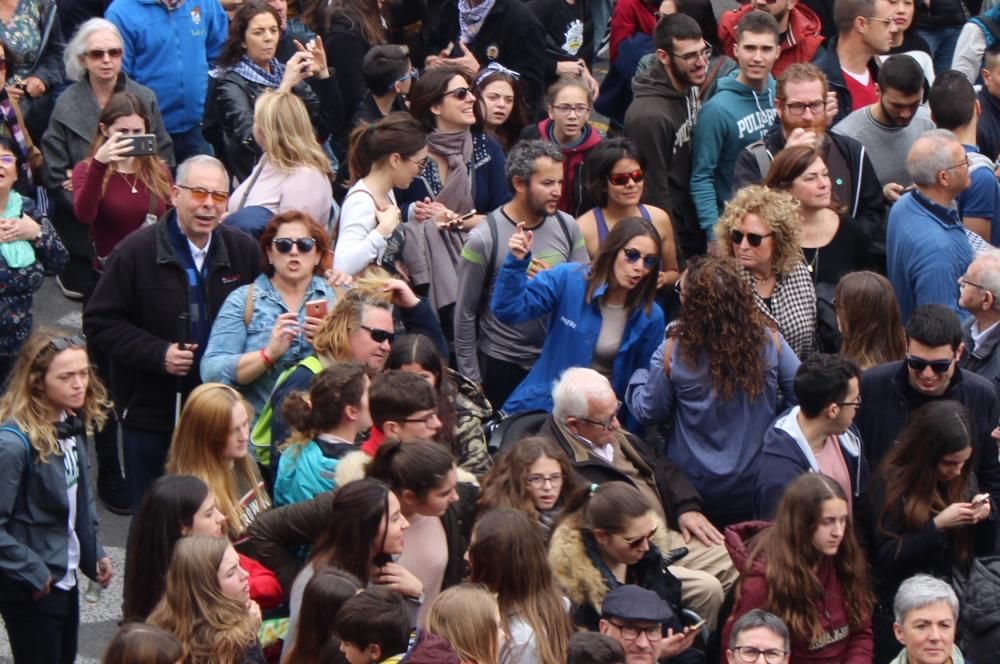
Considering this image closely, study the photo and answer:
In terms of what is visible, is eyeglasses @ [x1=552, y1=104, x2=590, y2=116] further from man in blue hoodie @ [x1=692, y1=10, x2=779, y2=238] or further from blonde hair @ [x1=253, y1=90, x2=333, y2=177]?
blonde hair @ [x1=253, y1=90, x2=333, y2=177]

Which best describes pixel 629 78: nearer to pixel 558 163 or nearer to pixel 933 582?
pixel 558 163

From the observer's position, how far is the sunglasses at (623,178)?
28.9ft

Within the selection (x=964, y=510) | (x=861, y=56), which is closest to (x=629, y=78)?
(x=861, y=56)

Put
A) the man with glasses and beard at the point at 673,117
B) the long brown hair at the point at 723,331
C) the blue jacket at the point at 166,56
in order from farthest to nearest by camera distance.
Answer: the blue jacket at the point at 166,56, the man with glasses and beard at the point at 673,117, the long brown hair at the point at 723,331

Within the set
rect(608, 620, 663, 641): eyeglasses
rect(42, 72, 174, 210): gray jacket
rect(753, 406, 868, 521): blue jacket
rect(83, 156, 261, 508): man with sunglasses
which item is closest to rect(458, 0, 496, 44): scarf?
rect(42, 72, 174, 210): gray jacket

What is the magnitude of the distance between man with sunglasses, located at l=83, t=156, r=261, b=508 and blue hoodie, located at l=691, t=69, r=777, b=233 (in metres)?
2.69

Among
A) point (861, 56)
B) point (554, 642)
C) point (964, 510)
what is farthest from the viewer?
point (861, 56)

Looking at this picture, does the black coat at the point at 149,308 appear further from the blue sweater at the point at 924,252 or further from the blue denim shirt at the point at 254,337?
the blue sweater at the point at 924,252

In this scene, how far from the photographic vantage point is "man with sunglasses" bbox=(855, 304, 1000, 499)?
7.35 m

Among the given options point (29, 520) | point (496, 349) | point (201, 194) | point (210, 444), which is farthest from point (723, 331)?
point (29, 520)

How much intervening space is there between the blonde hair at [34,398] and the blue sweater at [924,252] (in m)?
3.91

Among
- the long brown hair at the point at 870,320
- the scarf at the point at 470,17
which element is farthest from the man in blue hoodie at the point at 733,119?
the scarf at the point at 470,17

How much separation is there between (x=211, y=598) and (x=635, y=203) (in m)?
3.75

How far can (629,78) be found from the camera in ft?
37.2
